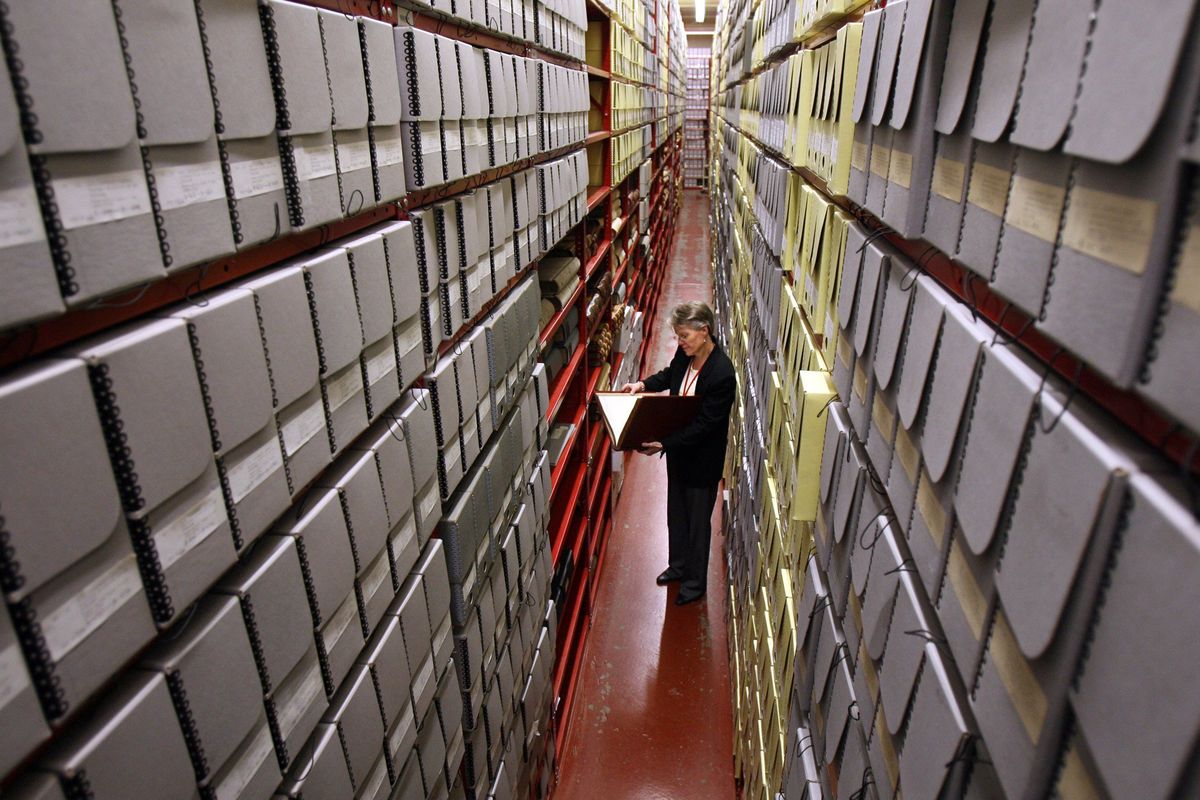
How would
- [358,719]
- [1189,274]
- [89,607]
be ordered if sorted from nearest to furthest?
[1189,274] < [89,607] < [358,719]

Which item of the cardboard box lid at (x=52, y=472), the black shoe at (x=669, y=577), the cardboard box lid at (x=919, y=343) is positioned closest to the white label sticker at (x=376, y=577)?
the cardboard box lid at (x=52, y=472)

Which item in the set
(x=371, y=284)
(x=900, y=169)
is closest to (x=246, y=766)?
(x=371, y=284)

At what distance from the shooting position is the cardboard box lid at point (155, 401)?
30.7 inches

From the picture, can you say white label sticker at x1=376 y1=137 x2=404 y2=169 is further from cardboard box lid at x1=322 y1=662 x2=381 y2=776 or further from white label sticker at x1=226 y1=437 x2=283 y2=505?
cardboard box lid at x1=322 y1=662 x2=381 y2=776

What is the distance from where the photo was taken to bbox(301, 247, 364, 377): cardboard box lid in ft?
3.85

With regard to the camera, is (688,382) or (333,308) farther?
(688,382)

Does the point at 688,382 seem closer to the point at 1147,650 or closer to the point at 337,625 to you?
the point at 337,625

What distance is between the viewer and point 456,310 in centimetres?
186

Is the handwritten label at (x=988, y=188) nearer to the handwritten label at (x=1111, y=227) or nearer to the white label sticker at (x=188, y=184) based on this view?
the handwritten label at (x=1111, y=227)

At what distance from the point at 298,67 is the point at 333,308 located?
0.36m

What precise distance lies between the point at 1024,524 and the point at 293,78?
1.06 meters

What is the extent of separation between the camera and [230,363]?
960mm

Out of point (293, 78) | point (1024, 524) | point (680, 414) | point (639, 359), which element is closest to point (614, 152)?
point (680, 414)

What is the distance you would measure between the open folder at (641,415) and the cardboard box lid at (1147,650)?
2.98 metres
